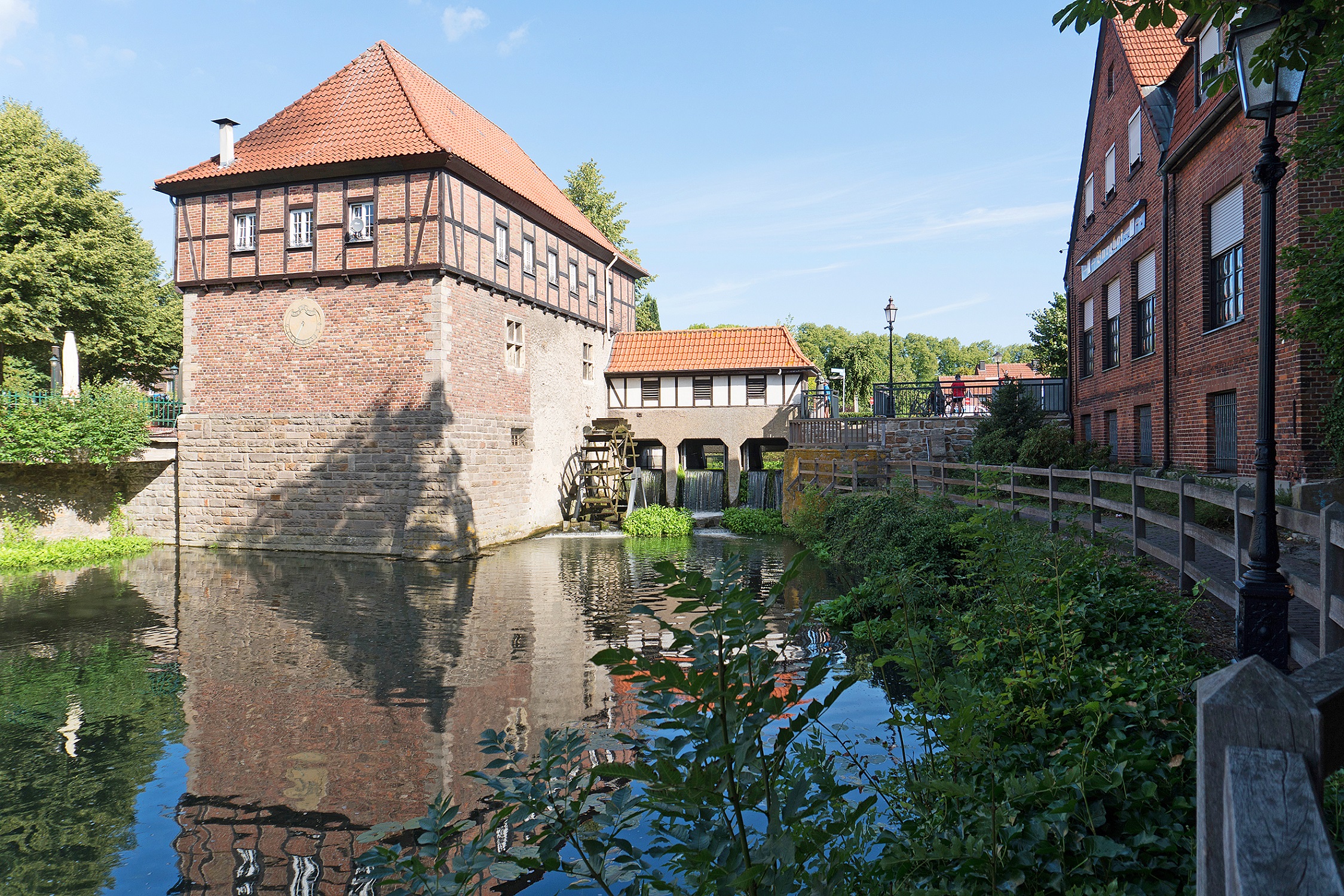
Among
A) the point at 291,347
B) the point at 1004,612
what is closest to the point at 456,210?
the point at 291,347

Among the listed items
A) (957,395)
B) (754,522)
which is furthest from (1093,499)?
(957,395)

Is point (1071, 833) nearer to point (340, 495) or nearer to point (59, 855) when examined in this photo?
point (59, 855)

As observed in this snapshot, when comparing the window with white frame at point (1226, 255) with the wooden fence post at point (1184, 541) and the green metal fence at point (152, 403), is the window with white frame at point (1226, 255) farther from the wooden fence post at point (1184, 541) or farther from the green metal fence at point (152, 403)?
the green metal fence at point (152, 403)

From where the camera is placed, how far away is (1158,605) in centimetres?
609

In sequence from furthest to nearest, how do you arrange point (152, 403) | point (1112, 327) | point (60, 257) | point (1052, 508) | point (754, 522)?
1. point (60, 257)
2. point (754, 522)
3. point (152, 403)
4. point (1112, 327)
5. point (1052, 508)

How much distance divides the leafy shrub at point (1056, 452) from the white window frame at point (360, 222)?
15.3 meters

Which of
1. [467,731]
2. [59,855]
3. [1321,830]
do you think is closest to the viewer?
[1321,830]

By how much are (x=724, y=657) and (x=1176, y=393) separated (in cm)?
1572

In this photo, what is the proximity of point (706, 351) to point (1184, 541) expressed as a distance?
916 inches

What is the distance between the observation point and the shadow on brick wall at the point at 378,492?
18.2 metres

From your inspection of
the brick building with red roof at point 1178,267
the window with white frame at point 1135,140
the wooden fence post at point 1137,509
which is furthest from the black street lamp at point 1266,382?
the window with white frame at point 1135,140

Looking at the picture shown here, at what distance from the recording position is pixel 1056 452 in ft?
57.0

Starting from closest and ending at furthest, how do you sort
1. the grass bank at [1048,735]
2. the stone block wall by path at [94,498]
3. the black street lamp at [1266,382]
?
1. the grass bank at [1048,735]
2. the black street lamp at [1266,382]
3. the stone block wall by path at [94,498]

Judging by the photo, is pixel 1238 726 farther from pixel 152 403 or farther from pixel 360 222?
pixel 152 403
